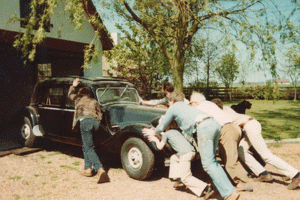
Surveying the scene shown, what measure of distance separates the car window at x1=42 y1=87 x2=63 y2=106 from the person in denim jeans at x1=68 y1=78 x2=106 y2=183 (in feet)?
3.99

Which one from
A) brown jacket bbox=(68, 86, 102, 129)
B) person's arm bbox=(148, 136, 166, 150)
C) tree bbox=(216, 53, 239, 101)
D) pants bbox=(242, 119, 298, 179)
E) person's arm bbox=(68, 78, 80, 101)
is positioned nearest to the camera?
person's arm bbox=(148, 136, 166, 150)

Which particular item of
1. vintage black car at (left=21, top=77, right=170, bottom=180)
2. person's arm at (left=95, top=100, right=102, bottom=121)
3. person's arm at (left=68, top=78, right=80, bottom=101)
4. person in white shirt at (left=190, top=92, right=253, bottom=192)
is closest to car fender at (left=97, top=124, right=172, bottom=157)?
vintage black car at (left=21, top=77, right=170, bottom=180)

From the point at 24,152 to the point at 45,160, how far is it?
774 mm

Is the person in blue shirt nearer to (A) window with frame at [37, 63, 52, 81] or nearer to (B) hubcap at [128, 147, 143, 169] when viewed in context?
(B) hubcap at [128, 147, 143, 169]

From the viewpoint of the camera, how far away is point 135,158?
16.9 feet

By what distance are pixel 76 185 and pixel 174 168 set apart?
5.88 feet

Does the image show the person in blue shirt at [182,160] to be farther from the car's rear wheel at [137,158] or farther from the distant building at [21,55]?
the distant building at [21,55]

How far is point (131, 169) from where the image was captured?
5188mm

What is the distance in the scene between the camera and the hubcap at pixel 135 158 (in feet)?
16.6

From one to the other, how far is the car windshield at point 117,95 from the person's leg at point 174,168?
2.24 m

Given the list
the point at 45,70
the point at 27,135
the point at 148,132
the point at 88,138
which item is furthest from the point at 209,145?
the point at 45,70

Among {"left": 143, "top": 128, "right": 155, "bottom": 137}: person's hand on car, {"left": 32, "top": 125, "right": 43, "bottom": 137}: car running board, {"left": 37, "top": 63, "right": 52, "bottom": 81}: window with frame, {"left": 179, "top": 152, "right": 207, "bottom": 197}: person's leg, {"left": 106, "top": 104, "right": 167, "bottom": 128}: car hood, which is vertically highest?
{"left": 37, "top": 63, "right": 52, "bottom": 81}: window with frame

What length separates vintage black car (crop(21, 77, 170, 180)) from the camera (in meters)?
5.09

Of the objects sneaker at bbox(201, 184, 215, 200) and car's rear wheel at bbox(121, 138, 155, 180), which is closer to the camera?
sneaker at bbox(201, 184, 215, 200)
